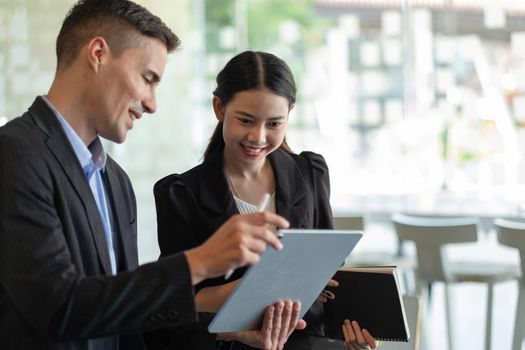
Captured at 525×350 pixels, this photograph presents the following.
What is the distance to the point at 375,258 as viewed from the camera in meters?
5.50

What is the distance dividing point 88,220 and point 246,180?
63 cm

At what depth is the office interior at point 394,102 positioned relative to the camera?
6160mm

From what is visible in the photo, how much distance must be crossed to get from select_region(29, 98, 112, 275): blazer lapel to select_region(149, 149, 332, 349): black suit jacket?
1.33 ft

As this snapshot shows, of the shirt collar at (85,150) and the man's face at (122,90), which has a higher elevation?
the man's face at (122,90)

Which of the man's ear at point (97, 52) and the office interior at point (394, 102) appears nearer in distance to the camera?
the man's ear at point (97, 52)

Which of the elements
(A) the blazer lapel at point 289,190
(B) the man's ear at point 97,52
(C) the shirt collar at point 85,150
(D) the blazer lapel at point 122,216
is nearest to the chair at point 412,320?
(A) the blazer lapel at point 289,190

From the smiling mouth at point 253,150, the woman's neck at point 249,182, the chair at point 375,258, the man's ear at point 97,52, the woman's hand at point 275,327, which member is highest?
the man's ear at point 97,52

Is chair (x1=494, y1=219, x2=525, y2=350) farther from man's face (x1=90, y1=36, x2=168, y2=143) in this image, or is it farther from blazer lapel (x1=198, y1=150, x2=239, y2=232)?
man's face (x1=90, y1=36, x2=168, y2=143)

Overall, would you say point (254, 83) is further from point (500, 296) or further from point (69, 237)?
point (500, 296)

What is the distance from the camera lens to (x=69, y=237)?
1442mm

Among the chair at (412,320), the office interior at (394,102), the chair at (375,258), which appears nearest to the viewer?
the chair at (412,320)

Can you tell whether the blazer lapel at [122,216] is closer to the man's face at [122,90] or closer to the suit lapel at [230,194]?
the man's face at [122,90]

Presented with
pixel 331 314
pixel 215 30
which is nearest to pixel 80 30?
pixel 331 314

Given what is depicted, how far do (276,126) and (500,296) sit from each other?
5157 mm
